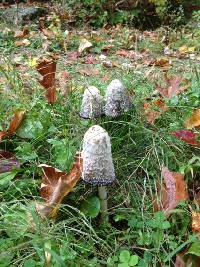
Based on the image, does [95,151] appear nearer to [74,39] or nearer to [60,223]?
[60,223]

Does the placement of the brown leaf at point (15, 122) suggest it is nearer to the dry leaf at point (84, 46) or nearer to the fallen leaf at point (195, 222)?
the fallen leaf at point (195, 222)

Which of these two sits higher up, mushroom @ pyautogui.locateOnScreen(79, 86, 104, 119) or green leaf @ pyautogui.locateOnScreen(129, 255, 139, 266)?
mushroom @ pyautogui.locateOnScreen(79, 86, 104, 119)

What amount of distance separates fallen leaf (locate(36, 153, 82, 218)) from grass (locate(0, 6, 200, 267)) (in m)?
0.04

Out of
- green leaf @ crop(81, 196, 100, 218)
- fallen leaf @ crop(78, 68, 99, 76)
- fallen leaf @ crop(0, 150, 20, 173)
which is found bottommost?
fallen leaf @ crop(78, 68, 99, 76)

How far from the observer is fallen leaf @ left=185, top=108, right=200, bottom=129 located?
7.93 ft

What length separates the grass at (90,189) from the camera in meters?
1.70

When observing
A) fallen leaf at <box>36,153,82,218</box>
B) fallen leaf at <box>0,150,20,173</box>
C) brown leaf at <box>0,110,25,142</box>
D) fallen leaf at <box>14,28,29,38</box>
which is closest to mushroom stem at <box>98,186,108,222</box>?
fallen leaf at <box>36,153,82,218</box>

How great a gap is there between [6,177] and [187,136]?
2.85 ft

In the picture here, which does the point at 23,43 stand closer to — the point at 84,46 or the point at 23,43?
the point at 23,43

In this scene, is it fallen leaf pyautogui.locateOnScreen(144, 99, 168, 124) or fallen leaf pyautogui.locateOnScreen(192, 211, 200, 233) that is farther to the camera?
fallen leaf pyautogui.locateOnScreen(144, 99, 168, 124)

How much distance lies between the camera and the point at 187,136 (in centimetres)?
228

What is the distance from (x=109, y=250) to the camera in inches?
70.8

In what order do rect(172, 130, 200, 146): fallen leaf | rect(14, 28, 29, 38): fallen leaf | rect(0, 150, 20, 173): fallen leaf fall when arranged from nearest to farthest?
rect(0, 150, 20, 173): fallen leaf
rect(172, 130, 200, 146): fallen leaf
rect(14, 28, 29, 38): fallen leaf

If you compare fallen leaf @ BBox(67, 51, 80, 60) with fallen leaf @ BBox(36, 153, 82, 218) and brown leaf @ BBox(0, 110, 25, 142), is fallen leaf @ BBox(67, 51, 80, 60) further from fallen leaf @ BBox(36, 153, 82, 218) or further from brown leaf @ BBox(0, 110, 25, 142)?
→ fallen leaf @ BBox(36, 153, 82, 218)
